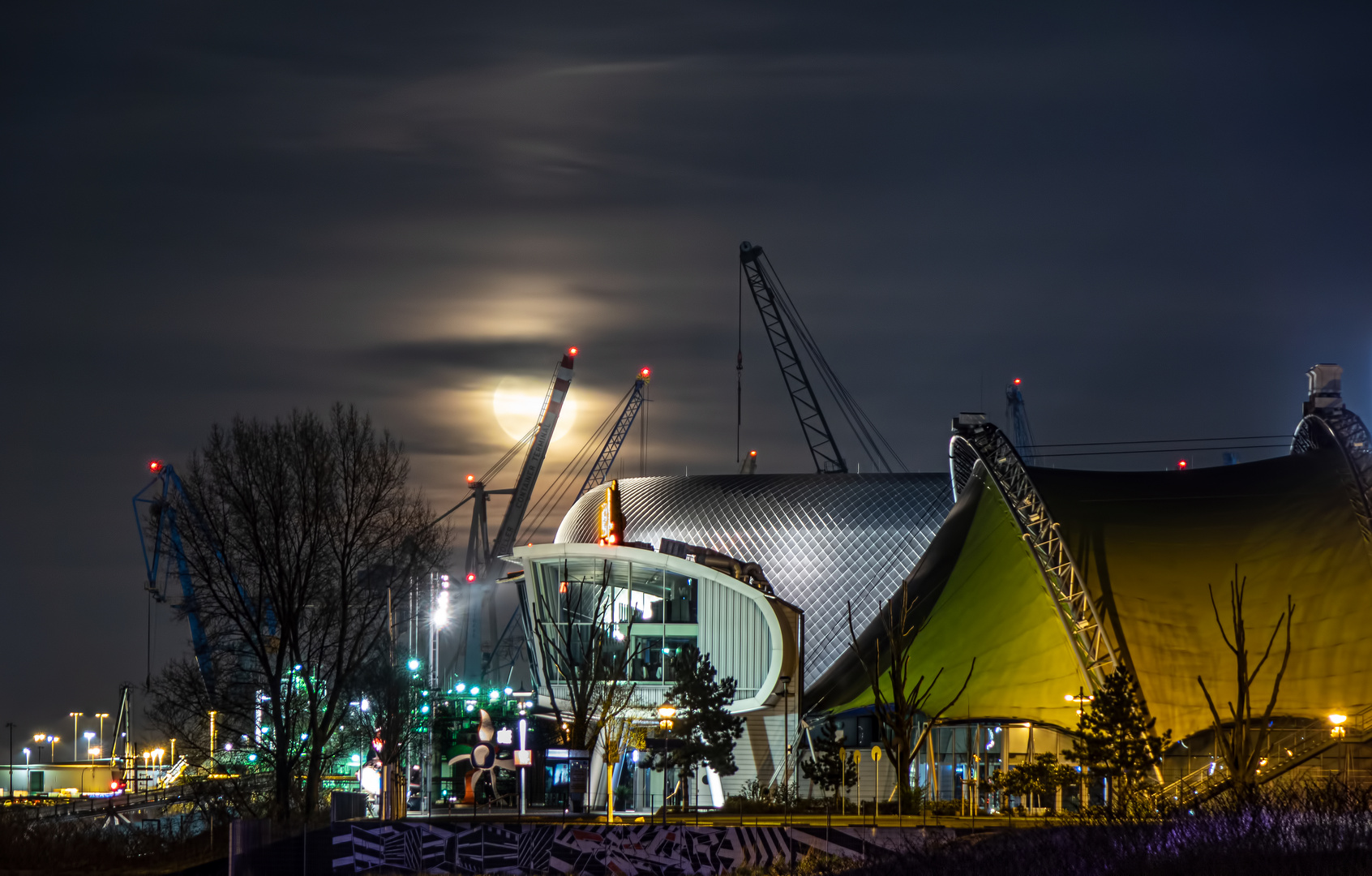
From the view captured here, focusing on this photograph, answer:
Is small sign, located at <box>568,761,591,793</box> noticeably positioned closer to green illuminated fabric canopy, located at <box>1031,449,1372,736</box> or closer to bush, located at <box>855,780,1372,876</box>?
green illuminated fabric canopy, located at <box>1031,449,1372,736</box>

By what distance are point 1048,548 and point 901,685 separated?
33.2 ft

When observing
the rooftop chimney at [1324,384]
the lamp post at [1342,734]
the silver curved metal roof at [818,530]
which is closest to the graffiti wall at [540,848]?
the lamp post at [1342,734]

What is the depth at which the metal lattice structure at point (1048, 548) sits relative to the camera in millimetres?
64688

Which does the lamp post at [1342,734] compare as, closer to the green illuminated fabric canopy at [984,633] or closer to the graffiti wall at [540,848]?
the green illuminated fabric canopy at [984,633]

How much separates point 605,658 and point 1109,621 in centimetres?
3274

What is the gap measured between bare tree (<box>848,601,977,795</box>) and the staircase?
1107cm

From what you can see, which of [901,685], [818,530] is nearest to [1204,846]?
[901,685]

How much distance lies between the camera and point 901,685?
6562cm

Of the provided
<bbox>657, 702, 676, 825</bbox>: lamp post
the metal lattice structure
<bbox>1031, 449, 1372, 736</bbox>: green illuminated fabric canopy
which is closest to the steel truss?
<bbox>1031, 449, 1372, 736</bbox>: green illuminated fabric canopy

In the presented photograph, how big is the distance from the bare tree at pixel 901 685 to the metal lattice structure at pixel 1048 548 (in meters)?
6.18

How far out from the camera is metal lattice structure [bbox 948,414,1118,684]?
212 ft

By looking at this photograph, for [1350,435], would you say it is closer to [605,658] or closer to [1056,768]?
[1056,768]

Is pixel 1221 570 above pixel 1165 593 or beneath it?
above

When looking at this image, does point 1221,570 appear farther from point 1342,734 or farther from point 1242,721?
point 1242,721
